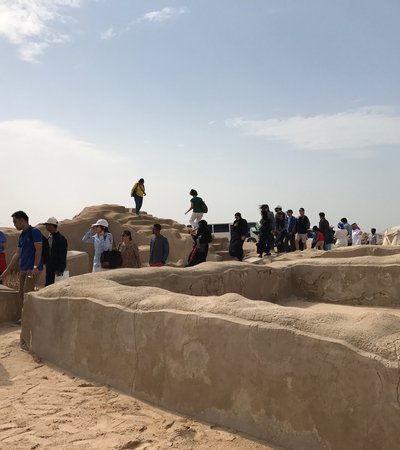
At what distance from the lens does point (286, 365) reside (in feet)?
9.25

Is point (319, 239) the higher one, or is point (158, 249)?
point (319, 239)

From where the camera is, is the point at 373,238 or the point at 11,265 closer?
the point at 11,265

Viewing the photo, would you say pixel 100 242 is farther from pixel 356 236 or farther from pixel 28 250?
pixel 356 236

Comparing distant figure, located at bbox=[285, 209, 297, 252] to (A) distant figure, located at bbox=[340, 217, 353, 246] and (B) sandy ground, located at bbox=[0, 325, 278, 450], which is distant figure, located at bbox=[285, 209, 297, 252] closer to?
(A) distant figure, located at bbox=[340, 217, 353, 246]

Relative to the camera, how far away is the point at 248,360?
3.00 meters

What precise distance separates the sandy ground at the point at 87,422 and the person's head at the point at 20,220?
2.15 meters

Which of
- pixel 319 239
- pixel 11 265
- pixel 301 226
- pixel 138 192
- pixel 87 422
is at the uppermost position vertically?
pixel 138 192

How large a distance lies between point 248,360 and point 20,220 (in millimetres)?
3757

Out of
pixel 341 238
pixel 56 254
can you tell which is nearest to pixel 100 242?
pixel 56 254

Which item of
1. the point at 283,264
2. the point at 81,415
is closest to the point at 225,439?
the point at 81,415

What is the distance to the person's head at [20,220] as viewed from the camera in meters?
5.78

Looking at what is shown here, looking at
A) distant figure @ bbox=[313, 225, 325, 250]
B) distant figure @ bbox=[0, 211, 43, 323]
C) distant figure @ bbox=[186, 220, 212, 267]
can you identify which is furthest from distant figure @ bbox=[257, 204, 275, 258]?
distant figure @ bbox=[0, 211, 43, 323]

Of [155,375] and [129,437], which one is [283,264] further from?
[129,437]

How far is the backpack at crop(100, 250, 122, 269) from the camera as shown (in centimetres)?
666
